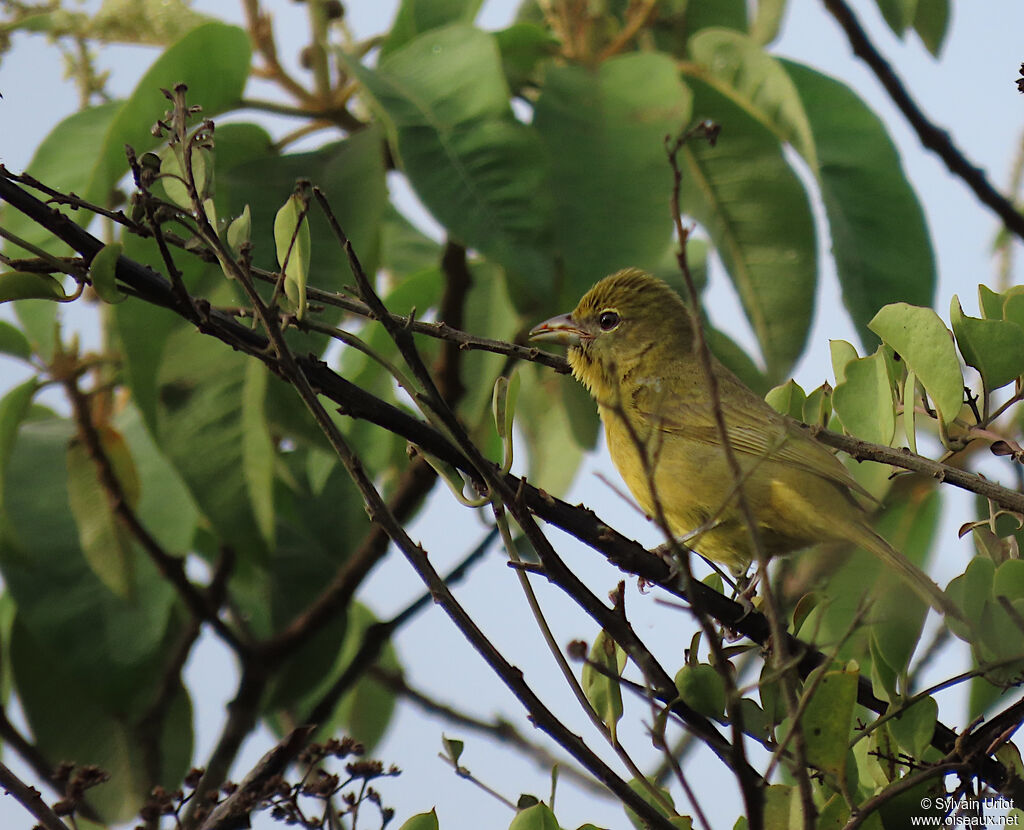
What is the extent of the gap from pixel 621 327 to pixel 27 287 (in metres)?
2.81

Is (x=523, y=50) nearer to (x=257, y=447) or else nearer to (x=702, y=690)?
(x=257, y=447)

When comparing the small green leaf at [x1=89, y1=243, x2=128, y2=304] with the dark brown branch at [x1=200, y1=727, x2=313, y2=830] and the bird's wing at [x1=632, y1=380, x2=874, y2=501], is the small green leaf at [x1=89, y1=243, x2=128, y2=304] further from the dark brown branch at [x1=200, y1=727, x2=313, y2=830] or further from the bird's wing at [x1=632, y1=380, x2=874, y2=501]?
the bird's wing at [x1=632, y1=380, x2=874, y2=501]

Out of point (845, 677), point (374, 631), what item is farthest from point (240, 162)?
point (845, 677)

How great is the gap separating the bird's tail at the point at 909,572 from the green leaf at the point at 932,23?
156 cm

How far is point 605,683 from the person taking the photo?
1883 mm

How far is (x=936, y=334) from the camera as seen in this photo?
2.07 m

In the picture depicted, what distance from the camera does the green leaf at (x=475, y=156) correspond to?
3.04m

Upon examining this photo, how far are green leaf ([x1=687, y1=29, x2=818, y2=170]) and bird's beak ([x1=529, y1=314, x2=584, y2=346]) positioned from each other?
0.86m

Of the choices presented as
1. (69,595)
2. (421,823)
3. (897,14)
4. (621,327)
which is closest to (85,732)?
(69,595)

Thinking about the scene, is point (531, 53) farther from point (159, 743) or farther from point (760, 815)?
point (760, 815)

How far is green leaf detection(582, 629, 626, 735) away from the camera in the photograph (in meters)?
1.86

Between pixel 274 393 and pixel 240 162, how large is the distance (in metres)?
0.71

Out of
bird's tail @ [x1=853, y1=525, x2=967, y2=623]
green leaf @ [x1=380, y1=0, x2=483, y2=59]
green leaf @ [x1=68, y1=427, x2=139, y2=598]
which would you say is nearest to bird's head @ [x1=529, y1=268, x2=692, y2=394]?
green leaf @ [x1=380, y1=0, x2=483, y2=59]

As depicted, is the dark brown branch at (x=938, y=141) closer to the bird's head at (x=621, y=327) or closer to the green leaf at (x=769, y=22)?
the green leaf at (x=769, y=22)
